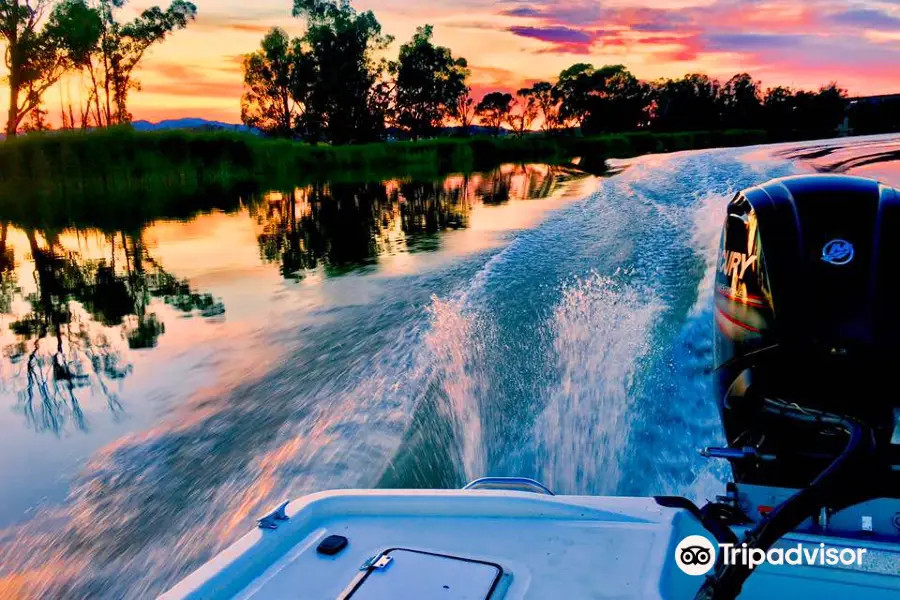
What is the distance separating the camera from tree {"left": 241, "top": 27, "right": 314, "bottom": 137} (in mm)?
41656

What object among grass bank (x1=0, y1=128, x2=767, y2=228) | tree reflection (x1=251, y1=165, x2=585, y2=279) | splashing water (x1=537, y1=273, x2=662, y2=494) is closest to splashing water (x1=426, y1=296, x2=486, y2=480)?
splashing water (x1=537, y1=273, x2=662, y2=494)

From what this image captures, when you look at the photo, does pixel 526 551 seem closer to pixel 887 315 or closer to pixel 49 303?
pixel 887 315

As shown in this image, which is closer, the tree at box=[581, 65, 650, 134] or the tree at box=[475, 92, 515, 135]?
the tree at box=[581, 65, 650, 134]

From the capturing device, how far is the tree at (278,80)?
4166 centimetres

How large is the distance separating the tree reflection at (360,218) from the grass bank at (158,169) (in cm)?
226

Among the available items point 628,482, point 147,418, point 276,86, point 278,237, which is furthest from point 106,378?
point 276,86

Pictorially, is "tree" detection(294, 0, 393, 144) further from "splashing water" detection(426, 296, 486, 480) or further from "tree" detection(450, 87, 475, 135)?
"splashing water" detection(426, 296, 486, 480)

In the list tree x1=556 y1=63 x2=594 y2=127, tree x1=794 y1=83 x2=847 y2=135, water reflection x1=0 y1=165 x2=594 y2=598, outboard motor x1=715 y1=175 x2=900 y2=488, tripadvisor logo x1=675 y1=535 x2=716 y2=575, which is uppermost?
tree x1=556 y1=63 x2=594 y2=127

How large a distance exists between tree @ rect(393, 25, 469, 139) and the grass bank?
1565 centimetres

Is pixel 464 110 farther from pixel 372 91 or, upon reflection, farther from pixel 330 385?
pixel 330 385

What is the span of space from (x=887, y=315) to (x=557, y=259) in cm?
464

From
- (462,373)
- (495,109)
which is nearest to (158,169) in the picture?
(462,373)

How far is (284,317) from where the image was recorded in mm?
5859

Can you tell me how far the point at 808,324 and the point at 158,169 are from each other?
23234 mm
